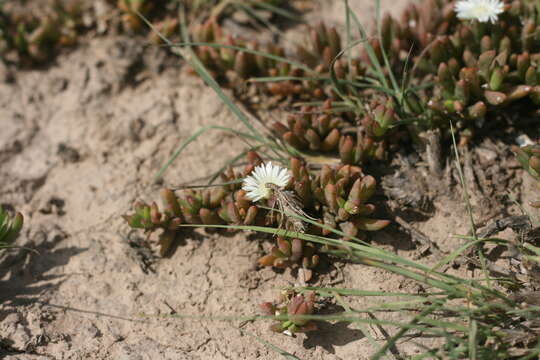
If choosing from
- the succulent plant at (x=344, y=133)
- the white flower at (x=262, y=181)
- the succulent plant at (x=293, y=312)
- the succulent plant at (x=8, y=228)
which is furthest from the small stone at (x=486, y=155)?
the succulent plant at (x=8, y=228)

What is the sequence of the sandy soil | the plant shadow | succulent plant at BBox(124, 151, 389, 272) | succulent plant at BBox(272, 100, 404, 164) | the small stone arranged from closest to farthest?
the sandy soil < succulent plant at BBox(124, 151, 389, 272) < the plant shadow < succulent plant at BBox(272, 100, 404, 164) < the small stone

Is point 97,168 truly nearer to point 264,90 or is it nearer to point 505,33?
point 264,90

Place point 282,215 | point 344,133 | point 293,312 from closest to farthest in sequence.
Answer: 1. point 293,312
2. point 282,215
3. point 344,133

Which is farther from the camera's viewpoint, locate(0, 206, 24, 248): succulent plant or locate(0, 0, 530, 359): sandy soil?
locate(0, 206, 24, 248): succulent plant

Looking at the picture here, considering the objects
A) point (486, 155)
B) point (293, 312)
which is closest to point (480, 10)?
point (486, 155)

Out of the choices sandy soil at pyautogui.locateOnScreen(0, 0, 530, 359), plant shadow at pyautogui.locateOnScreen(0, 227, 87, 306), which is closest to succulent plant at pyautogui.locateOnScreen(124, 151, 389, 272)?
sandy soil at pyautogui.locateOnScreen(0, 0, 530, 359)

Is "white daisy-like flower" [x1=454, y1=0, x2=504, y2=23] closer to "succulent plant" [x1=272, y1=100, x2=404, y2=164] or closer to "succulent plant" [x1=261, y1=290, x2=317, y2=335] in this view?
"succulent plant" [x1=272, y1=100, x2=404, y2=164]

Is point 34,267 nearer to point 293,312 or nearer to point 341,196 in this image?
point 293,312
